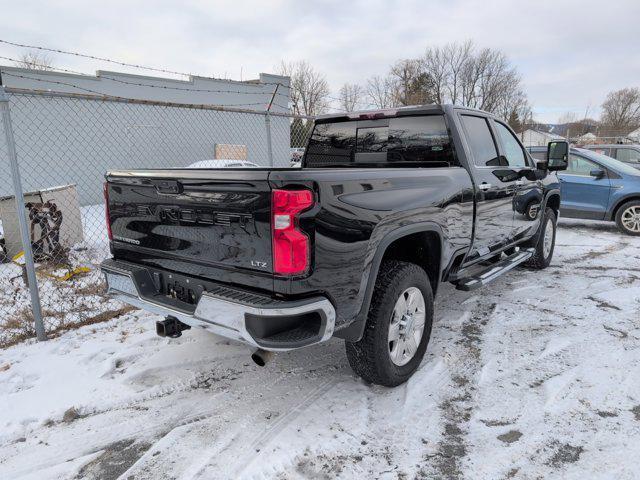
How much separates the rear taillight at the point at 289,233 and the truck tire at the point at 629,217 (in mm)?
8679

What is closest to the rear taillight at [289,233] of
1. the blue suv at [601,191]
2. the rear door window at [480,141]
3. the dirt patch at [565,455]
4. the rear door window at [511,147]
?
the dirt patch at [565,455]

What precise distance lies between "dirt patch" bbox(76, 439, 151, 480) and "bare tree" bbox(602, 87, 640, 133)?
72007 mm

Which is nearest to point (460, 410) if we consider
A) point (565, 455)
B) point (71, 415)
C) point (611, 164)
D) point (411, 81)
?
point (565, 455)

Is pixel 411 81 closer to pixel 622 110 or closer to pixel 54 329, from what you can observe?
pixel 622 110

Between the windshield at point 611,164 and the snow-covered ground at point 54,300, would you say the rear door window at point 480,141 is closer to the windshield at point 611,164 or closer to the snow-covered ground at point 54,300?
the snow-covered ground at point 54,300

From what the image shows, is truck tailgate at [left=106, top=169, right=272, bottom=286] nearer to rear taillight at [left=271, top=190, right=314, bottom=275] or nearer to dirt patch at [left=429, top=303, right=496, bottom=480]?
Result: rear taillight at [left=271, top=190, right=314, bottom=275]

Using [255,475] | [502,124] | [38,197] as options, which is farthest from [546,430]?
[38,197]

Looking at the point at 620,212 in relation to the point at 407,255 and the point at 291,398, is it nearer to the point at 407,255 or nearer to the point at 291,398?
the point at 407,255

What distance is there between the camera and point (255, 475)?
2283 mm

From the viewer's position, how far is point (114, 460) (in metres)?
2.43

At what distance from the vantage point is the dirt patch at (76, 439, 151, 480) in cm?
232

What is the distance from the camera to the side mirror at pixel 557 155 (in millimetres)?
5109

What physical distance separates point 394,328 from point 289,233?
1151 millimetres

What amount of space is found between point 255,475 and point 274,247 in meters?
1.15
